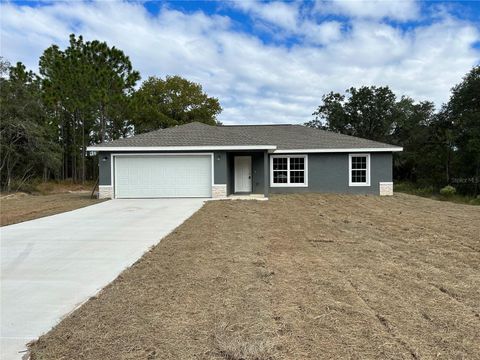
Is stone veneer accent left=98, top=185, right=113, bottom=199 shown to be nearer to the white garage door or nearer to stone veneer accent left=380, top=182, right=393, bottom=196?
the white garage door

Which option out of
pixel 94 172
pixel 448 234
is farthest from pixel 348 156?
pixel 94 172

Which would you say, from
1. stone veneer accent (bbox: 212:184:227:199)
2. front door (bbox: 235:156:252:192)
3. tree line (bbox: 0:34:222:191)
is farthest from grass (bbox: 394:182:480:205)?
tree line (bbox: 0:34:222:191)

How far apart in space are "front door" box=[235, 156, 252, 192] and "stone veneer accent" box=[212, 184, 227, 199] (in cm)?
277

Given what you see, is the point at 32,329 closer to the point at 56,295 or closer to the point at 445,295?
the point at 56,295

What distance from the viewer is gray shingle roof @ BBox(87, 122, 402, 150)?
16031 mm

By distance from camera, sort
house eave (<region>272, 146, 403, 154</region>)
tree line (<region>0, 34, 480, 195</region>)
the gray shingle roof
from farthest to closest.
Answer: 1. tree line (<region>0, 34, 480, 195</region>)
2. house eave (<region>272, 146, 403, 154</region>)
3. the gray shingle roof

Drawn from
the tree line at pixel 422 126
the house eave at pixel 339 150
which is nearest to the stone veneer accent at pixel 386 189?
the house eave at pixel 339 150

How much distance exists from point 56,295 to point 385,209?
11.1m

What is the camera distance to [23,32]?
14.4m

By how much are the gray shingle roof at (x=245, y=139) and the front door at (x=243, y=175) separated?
1399mm

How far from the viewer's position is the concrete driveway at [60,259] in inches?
143

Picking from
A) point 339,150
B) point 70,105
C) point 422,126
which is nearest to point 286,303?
point 339,150

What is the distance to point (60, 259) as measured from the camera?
5.88 m

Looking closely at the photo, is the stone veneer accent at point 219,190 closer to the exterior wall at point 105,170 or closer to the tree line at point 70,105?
the exterior wall at point 105,170
